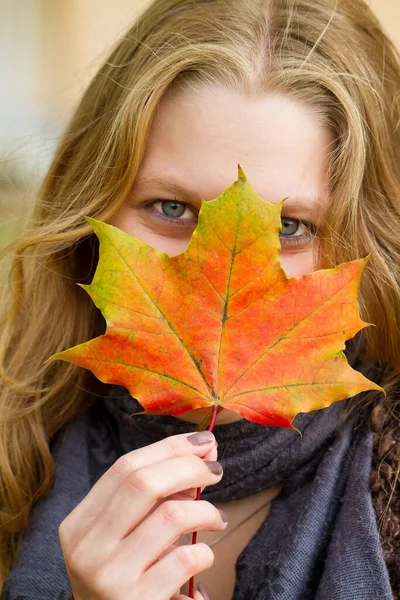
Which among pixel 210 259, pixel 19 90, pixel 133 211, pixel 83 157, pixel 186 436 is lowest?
pixel 186 436

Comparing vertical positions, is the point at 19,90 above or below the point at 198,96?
above

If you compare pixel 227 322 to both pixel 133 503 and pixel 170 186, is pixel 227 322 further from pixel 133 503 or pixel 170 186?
pixel 170 186

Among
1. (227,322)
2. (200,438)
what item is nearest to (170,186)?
(227,322)

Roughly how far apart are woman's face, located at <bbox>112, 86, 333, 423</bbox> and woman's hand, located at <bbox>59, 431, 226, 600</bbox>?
0.43 meters

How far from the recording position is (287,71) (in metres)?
1.37

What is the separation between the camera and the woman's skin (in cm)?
97

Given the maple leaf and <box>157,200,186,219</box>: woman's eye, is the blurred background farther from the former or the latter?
the maple leaf

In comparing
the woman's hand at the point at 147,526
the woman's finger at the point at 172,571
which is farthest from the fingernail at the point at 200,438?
the woman's finger at the point at 172,571

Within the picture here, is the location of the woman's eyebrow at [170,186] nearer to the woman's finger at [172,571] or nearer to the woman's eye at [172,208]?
the woman's eye at [172,208]

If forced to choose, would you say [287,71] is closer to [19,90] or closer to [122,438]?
[122,438]

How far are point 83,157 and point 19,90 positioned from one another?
18.2ft

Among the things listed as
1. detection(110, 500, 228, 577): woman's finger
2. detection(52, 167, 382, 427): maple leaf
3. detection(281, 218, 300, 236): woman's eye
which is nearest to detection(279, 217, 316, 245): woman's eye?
detection(281, 218, 300, 236): woman's eye

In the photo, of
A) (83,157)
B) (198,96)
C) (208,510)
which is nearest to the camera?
(208,510)

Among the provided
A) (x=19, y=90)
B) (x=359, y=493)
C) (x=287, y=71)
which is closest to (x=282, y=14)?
(x=287, y=71)
